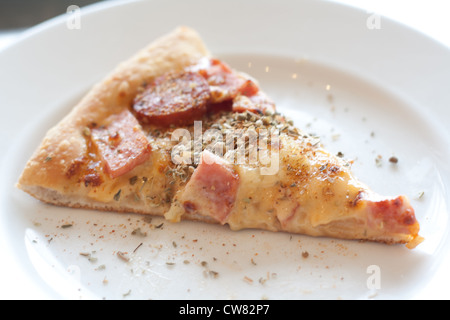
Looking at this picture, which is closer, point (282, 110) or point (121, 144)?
point (121, 144)

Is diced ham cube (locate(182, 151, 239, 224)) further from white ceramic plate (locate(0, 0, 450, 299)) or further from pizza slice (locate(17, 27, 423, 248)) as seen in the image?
white ceramic plate (locate(0, 0, 450, 299))

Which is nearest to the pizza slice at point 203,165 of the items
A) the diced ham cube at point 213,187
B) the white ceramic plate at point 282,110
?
the diced ham cube at point 213,187

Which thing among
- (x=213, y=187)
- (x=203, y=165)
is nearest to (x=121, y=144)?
(x=203, y=165)

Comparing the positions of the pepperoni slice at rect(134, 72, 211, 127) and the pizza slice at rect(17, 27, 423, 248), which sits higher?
the pepperoni slice at rect(134, 72, 211, 127)

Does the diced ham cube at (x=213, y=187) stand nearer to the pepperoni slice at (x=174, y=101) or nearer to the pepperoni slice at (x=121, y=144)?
the pepperoni slice at (x=121, y=144)

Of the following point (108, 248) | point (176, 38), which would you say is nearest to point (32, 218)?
point (108, 248)

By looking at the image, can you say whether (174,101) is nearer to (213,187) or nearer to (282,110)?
(213,187)

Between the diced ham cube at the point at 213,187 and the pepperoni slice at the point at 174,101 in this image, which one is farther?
the pepperoni slice at the point at 174,101

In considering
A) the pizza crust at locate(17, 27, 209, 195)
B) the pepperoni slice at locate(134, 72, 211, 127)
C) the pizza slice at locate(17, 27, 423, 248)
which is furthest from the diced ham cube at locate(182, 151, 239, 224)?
the pizza crust at locate(17, 27, 209, 195)

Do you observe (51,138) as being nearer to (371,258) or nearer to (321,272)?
(321,272)
